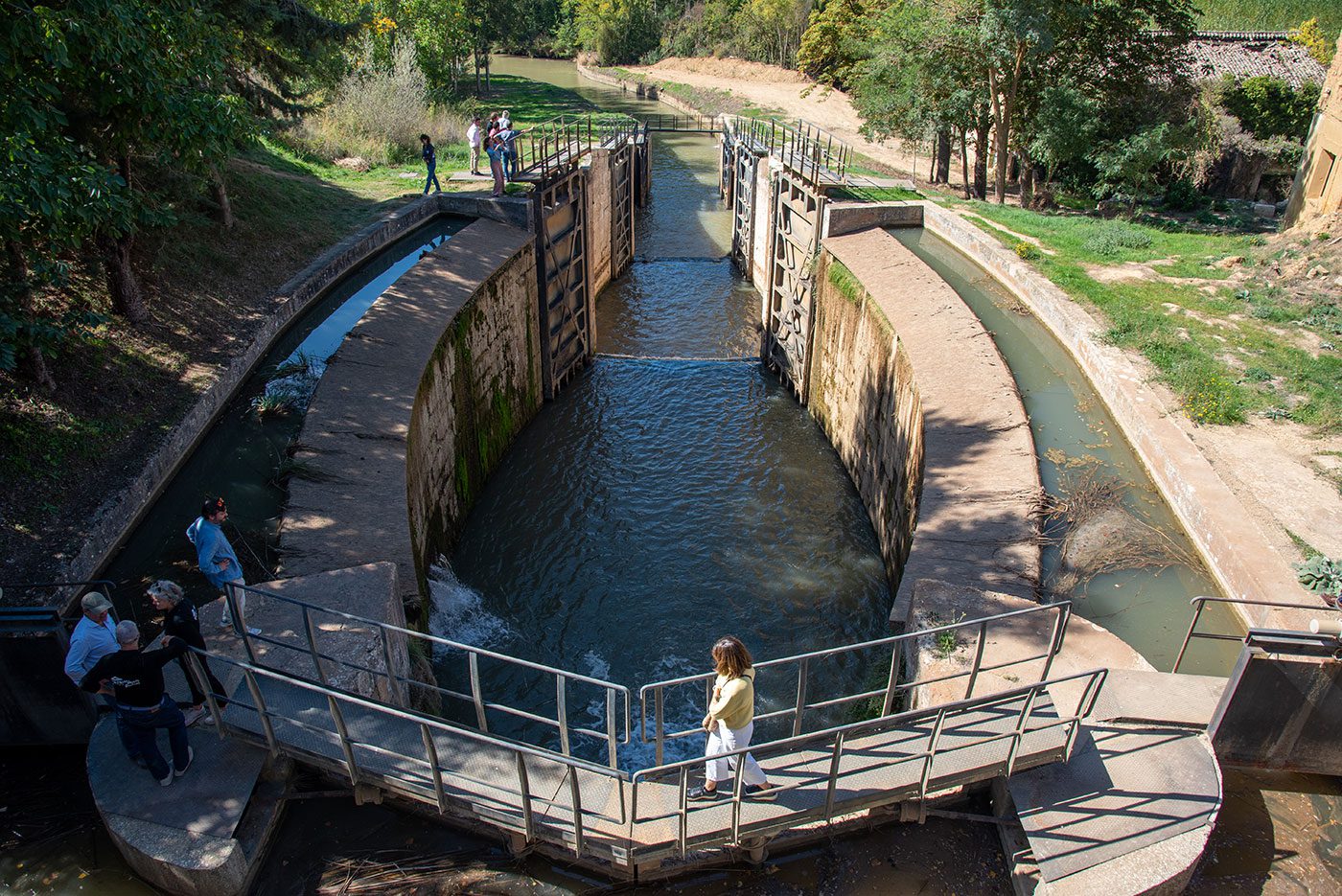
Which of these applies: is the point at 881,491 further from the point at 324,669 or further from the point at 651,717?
the point at 324,669

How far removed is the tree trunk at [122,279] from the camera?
12.8 m

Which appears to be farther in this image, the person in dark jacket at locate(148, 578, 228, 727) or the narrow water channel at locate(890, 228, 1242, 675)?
the narrow water channel at locate(890, 228, 1242, 675)

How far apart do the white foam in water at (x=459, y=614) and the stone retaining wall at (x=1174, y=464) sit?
8698mm

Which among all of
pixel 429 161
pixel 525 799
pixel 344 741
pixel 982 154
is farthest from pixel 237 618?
pixel 982 154

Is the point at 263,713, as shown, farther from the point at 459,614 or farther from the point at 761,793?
the point at 459,614

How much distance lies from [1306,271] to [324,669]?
62.2 feet

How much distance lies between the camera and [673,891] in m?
6.73

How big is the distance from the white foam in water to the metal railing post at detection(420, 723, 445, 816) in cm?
452

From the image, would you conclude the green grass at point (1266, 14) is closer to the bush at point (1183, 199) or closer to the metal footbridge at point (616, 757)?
the bush at point (1183, 199)

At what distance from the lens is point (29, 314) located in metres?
10.5

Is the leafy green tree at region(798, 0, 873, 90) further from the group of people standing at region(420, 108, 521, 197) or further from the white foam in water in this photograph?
the white foam in water

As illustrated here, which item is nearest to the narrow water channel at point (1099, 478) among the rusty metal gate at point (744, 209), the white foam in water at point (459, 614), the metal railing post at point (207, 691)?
the white foam in water at point (459, 614)

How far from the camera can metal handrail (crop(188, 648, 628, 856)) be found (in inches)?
243

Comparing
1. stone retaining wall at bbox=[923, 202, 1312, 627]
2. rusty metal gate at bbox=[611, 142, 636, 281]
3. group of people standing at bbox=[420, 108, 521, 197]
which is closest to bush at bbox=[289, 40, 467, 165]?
group of people standing at bbox=[420, 108, 521, 197]
